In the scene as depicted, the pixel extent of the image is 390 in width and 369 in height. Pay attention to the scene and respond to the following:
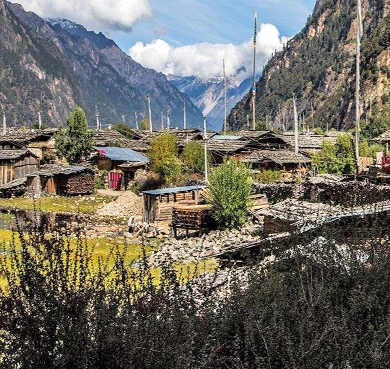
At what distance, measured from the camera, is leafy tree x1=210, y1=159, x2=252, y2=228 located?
27.1 m

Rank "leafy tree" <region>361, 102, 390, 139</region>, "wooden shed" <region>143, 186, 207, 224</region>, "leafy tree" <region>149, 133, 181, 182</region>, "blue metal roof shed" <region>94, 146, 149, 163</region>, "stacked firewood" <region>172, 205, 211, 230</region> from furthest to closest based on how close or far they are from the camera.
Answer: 1. "leafy tree" <region>361, 102, 390, 139</region>
2. "blue metal roof shed" <region>94, 146, 149, 163</region>
3. "leafy tree" <region>149, 133, 181, 182</region>
4. "wooden shed" <region>143, 186, 207, 224</region>
5. "stacked firewood" <region>172, 205, 211, 230</region>

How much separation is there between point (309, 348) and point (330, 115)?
14663 centimetres

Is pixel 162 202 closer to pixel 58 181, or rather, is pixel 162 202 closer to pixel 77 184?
pixel 77 184

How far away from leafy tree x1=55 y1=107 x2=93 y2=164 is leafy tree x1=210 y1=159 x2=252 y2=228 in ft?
96.0

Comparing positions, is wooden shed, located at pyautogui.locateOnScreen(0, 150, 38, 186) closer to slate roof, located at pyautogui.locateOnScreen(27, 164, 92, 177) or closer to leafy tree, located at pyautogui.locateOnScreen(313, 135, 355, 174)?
slate roof, located at pyautogui.locateOnScreen(27, 164, 92, 177)

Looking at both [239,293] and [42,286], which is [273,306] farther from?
[42,286]

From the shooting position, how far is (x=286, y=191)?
32.7 m

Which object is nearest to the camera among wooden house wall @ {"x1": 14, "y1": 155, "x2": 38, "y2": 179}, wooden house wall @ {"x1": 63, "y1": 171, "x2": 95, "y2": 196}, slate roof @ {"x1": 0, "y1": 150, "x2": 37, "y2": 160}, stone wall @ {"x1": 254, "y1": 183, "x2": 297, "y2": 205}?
stone wall @ {"x1": 254, "y1": 183, "x2": 297, "y2": 205}

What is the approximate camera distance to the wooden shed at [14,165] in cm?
4666

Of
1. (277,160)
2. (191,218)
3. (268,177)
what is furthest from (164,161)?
(191,218)

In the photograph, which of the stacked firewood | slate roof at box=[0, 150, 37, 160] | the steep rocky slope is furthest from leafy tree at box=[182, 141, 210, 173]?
the steep rocky slope

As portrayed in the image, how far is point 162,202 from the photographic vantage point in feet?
103

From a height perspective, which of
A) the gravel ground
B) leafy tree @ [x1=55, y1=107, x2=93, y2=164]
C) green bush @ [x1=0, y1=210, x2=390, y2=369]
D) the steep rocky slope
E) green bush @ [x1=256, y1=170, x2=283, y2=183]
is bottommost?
the gravel ground

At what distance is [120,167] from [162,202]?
18177mm
